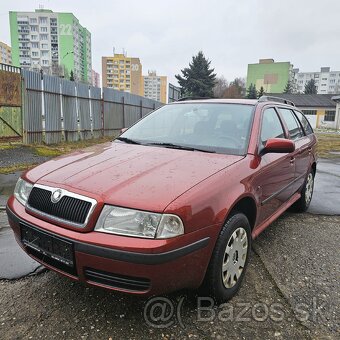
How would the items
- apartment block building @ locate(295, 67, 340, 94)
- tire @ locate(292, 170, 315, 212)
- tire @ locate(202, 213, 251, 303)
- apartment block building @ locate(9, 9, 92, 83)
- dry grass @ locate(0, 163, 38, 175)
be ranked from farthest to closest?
apartment block building @ locate(295, 67, 340, 94), apartment block building @ locate(9, 9, 92, 83), dry grass @ locate(0, 163, 38, 175), tire @ locate(292, 170, 315, 212), tire @ locate(202, 213, 251, 303)

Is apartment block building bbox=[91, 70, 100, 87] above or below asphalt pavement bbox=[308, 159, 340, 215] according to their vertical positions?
above

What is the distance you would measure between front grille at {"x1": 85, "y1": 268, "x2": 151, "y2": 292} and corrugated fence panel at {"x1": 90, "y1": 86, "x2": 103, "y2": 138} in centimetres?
1318

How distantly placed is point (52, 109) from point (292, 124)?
9.70 meters

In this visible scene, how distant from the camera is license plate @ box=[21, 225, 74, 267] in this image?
6.64 feet

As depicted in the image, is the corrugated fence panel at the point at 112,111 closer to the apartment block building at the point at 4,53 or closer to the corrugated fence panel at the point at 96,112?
the corrugated fence panel at the point at 96,112

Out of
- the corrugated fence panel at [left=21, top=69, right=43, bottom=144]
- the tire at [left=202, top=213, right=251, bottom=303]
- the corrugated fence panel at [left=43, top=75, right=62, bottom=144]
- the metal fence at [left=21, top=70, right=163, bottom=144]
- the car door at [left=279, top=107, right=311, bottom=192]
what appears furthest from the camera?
the corrugated fence panel at [left=43, top=75, right=62, bottom=144]

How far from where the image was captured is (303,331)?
2.17 m

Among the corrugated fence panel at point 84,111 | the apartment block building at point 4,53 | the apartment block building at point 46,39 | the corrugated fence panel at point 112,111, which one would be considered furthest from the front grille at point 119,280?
the apartment block building at point 4,53

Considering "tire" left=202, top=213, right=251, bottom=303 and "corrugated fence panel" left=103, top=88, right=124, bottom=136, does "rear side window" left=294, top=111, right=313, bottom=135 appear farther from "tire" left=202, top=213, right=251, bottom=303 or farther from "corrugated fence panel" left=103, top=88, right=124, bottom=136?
"corrugated fence panel" left=103, top=88, right=124, bottom=136

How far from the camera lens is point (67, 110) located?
41.5ft

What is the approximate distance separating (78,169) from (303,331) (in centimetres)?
199

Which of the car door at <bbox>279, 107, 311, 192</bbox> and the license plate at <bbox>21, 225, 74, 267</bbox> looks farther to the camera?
the car door at <bbox>279, 107, 311, 192</bbox>

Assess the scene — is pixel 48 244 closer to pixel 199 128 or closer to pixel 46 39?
pixel 199 128

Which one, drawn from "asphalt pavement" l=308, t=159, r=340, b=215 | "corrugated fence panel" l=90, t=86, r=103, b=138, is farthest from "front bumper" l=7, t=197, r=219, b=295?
"corrugated fence panel" l=90, t=86, r=103, b=138
